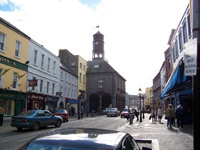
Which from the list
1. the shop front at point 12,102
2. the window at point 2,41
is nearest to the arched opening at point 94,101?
the shop front at point 12,102

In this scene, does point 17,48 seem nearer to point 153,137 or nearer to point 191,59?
point 153,137

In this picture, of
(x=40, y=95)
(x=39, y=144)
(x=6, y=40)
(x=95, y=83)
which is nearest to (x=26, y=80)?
(x=40, y=95)

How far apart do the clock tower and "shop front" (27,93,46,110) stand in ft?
112

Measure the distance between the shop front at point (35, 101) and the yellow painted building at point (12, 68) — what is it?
1.09 m

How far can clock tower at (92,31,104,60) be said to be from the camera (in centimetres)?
6044

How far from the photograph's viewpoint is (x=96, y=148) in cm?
262

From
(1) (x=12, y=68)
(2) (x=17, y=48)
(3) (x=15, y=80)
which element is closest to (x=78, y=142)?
(1) (x=12, y=68)

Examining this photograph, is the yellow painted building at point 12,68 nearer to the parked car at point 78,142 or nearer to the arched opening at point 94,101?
the parked car at point 78,142

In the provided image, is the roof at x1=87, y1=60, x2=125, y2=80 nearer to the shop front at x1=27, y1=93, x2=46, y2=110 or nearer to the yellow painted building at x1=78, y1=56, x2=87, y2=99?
the yellow painted building at x1=78, y1=56, x2=87, y2=99

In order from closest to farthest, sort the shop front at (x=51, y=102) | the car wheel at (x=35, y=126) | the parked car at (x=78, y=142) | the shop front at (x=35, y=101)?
the parked car at (x=78, y=142), the car wheel at (x=35, y=126), the shop front at (x=35, y=101), the shop front at (x=51, y=102)

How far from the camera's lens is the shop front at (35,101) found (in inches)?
997

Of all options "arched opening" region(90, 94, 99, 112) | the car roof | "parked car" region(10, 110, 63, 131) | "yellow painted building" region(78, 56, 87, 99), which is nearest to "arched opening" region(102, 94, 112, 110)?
"arched opening" region(90, 94, 99, 112)

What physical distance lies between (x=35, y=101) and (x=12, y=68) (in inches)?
244

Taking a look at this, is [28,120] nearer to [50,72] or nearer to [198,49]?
[198,49]
